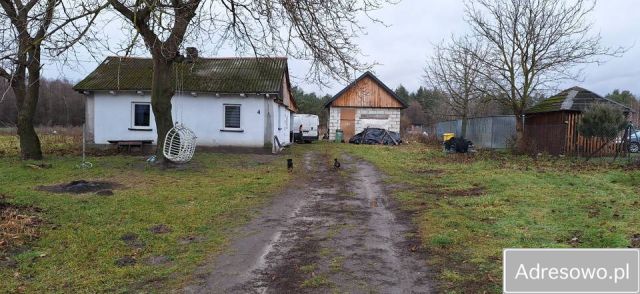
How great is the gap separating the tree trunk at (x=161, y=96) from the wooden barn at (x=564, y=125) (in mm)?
16340

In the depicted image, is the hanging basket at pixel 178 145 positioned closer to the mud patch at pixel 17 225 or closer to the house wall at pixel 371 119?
the mud patch at pixel 17 225

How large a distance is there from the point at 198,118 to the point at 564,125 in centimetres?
1662

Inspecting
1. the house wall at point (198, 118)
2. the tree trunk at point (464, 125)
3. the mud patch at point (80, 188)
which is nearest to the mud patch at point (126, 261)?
the mud patch at point (80, 188)

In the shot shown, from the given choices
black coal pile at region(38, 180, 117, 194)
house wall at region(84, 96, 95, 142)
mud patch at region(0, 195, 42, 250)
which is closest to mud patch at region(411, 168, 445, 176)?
black coal pile at region(38, 180, 117, 194)

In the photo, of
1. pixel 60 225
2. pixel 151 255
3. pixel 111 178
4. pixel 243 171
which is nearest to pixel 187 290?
pixel 151 255

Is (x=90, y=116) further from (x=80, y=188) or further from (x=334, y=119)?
(x=334, y=119)

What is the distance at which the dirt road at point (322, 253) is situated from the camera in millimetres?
4961

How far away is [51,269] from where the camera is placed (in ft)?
18.4

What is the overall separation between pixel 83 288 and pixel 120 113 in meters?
19.7

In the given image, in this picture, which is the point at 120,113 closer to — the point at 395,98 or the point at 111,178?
the point at 111,178

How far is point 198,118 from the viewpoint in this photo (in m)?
23.1

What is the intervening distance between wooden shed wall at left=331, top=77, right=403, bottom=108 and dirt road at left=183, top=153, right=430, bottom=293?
3244 centimetres

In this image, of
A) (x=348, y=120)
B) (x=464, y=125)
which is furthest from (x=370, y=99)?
(x=464, y=125)

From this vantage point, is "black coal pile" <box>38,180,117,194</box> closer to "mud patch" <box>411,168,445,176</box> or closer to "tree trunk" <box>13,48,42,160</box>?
"tree trunk" <box>13,48,42,160</box>
